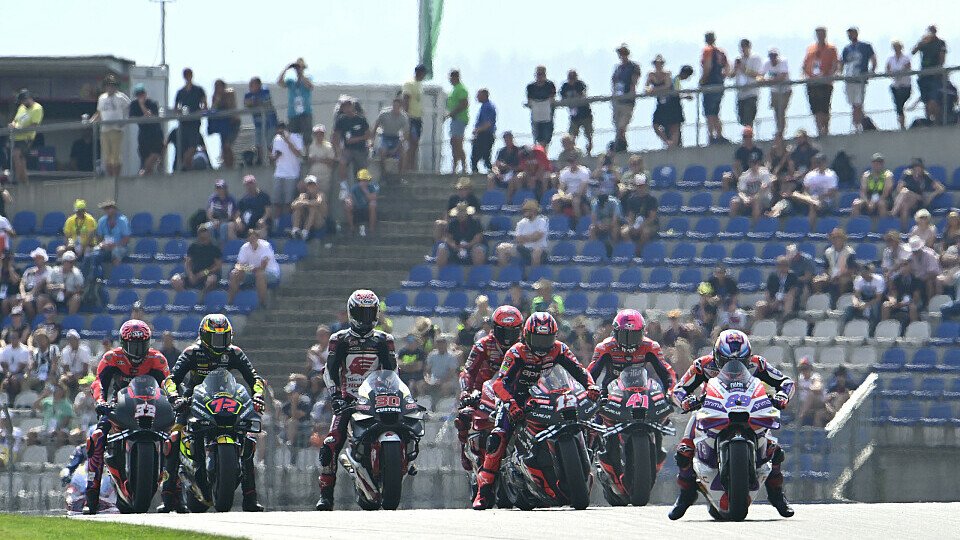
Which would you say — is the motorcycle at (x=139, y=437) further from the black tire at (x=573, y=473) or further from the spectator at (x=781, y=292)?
the spectator at (x=781, y=292)

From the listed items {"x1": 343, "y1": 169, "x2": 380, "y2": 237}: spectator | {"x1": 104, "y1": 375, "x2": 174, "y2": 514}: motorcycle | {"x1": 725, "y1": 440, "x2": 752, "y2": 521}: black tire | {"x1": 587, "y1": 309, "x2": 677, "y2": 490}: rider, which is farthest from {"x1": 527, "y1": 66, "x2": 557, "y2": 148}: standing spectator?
{"x1": 725, "y1": 440, "x2": 752, "y2": 521}: black tire

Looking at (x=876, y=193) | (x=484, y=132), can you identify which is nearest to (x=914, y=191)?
(x=876, y=193)

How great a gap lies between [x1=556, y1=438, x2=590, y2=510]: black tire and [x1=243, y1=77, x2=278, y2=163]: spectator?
16584 mm

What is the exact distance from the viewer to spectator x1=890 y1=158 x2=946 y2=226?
28734 mm

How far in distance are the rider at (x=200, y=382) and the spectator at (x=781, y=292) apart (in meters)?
9.02

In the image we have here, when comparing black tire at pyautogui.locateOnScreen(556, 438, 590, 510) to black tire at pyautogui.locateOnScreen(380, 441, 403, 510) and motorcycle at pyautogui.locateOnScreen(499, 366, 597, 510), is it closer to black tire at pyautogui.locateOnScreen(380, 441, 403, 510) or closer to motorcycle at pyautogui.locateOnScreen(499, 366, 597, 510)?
motorcycle at pyautogui.locateOnScreen(499, 366, 597, 510)

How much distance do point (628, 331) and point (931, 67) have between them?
1222 cm

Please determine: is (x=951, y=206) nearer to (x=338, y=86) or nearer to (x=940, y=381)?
(x=940, y=381)

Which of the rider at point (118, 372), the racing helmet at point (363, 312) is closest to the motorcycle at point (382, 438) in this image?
the racing helmet at point (363, 312)

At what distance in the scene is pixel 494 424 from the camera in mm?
19516

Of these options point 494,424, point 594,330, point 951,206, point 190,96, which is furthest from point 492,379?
point 190,96

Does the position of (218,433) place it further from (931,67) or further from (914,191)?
(931,67)

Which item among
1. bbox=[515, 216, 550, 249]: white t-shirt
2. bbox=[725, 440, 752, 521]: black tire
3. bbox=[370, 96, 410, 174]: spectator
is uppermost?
bbox=[370, 96, 410, 174]: spectator

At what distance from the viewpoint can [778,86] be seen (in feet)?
104
